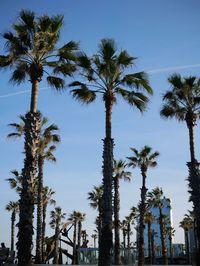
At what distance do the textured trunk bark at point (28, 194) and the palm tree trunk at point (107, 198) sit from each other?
4.34 metres

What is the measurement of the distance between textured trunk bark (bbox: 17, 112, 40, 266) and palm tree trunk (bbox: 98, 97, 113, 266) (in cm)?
434

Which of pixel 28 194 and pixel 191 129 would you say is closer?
pixel 28 194

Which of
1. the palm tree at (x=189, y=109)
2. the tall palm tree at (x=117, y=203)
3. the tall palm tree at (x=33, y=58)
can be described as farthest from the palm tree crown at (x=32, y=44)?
the tall palm tree at (x=117, y=203)

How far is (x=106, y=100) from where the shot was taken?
2269 cm

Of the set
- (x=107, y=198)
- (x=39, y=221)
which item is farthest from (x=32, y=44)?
(x=39, y=221)

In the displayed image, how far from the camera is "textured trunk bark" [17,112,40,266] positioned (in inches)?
663

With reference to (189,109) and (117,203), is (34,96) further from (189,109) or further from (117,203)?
(117,203)

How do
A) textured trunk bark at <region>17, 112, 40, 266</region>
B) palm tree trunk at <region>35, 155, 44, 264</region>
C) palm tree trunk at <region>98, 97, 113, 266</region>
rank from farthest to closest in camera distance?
1. palm tree trunk at <region>35, 155, 44, 264</region>
2. palm tree trunk at <region>98, 97, 113, 266</region>
3. textured trunk bark at <region>17, 112, 40, 266</region>

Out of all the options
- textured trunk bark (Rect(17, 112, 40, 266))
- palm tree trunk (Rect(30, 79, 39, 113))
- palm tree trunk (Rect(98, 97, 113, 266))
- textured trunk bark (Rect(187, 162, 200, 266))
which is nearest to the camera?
textured trunk bark (Rect(17, 112, 40, 266))

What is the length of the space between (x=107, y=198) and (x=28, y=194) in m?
4.84

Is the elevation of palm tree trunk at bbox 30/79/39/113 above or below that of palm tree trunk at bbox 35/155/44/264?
above

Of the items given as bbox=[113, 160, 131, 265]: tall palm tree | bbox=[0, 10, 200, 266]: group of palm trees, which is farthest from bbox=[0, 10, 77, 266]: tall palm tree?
bbox=[113, 160, 131, 265]: tall palm tree

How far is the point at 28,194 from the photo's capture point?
17562 millimetres

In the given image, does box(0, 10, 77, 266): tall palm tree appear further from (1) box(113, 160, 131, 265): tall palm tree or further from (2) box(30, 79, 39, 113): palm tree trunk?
(1) box(113, 160, 131, 265): tall palm tree
